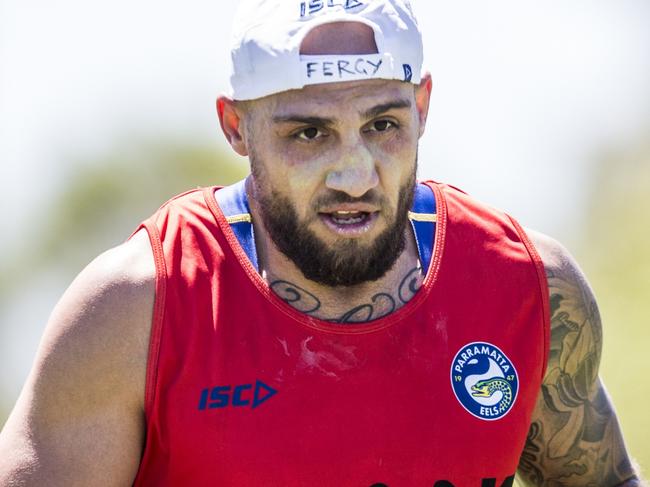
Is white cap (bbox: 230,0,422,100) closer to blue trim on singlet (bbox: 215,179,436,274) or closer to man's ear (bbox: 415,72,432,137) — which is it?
man's ear (bbox: 415,72,432,137)

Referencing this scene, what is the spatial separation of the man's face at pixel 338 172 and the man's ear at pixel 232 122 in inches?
6.6

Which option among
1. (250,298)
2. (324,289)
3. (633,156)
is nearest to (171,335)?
(250,298)

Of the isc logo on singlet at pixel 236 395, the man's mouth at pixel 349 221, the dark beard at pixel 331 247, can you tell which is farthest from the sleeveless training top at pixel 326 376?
the man's mouth at pixel 349 221

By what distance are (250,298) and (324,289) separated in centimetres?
25

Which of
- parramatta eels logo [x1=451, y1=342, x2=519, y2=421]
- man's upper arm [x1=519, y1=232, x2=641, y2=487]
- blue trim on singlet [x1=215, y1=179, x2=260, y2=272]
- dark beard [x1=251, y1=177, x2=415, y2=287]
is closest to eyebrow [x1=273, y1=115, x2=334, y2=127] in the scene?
dark beard [x1=251, y1=177, x2=415, y2=287]

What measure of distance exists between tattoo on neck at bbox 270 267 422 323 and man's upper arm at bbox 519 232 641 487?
1.63ft

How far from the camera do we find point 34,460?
141 inches

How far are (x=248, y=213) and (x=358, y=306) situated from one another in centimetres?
46

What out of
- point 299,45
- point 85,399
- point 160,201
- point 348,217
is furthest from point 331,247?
point 160,201

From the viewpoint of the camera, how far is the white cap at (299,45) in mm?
3830

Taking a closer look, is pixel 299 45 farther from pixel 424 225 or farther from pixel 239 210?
pixel 424 225

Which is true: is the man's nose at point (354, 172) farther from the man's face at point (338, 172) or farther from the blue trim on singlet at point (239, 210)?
the blue trim on singlet at point (239, 210)

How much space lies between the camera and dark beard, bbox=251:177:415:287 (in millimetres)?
3887

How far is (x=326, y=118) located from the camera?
380cm
